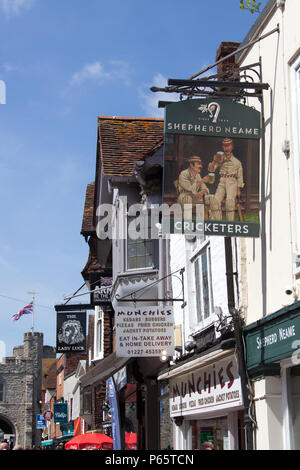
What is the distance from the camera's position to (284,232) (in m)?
8.44

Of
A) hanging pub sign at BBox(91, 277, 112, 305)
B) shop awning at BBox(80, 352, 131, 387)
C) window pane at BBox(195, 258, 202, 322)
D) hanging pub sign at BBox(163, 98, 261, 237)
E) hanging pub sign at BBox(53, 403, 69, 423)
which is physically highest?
hanging pub sign at BBox(91, 277, 112, 305)

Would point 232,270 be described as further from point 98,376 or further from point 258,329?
point 98,376

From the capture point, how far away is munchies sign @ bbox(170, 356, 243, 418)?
10.0 meters

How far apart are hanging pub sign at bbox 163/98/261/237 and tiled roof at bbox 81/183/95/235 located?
18083 millimetres

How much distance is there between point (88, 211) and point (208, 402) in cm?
1699

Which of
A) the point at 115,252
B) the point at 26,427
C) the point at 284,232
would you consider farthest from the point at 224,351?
the point at 26,427

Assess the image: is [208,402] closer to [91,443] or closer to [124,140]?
[124,140]

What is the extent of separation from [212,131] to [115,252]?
30.8 ft

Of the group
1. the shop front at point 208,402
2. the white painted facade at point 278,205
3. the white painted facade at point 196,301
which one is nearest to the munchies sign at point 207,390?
the shop front at point 208,402

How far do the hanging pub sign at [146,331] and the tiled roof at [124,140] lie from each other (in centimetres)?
538

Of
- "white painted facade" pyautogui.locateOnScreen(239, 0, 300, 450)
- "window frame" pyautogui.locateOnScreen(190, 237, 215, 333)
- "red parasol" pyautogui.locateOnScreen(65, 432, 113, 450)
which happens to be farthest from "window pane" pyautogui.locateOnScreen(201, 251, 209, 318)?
"red parasol" pyautogui.locateOnScreen(65, 432, 113, 450)

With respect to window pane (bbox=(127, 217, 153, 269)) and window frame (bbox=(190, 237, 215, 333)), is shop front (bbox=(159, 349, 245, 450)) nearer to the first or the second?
window frame (bbox=(190, 237, 215, 333))

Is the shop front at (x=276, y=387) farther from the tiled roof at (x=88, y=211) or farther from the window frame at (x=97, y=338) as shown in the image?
the window frame at (x=97, y=338)

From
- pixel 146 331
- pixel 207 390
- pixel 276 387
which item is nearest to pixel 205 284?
pixel 146 331
